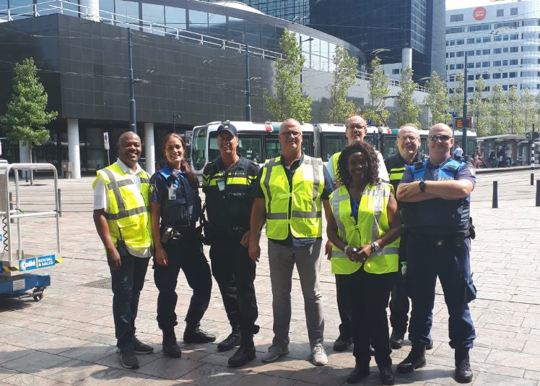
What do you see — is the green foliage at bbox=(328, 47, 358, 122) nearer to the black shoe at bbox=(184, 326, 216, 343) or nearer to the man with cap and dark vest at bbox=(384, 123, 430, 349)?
the man with cap and dark vest at bbox=(384, 123, 430, 349)

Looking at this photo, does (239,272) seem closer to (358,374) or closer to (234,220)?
(234,220)

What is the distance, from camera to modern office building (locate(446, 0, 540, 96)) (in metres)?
122

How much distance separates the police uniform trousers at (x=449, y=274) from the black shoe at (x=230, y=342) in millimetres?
1597

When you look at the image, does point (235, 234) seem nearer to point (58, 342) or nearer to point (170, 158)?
point (170, 158)

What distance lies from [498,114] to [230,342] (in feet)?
227

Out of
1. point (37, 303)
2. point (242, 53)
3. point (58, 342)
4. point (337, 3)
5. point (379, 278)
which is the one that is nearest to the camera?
point (379, 278)

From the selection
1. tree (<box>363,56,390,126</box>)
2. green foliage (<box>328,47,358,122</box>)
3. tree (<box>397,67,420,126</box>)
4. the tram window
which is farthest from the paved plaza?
tree (<box>397,67,420,126</box>)

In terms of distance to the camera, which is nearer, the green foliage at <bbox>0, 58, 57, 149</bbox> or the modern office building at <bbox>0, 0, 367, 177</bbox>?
the green foliage at <bbox>0, 58, 57, 149</bbox>

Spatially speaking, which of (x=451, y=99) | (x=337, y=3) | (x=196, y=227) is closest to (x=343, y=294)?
(x=196, y=227)

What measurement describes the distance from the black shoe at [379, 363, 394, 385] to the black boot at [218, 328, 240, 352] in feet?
4.48

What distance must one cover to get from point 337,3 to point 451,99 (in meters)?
25.8

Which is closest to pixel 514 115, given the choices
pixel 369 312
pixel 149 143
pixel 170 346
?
pixel 149 143

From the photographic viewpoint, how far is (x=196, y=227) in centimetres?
471

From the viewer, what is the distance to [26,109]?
1352 inches
